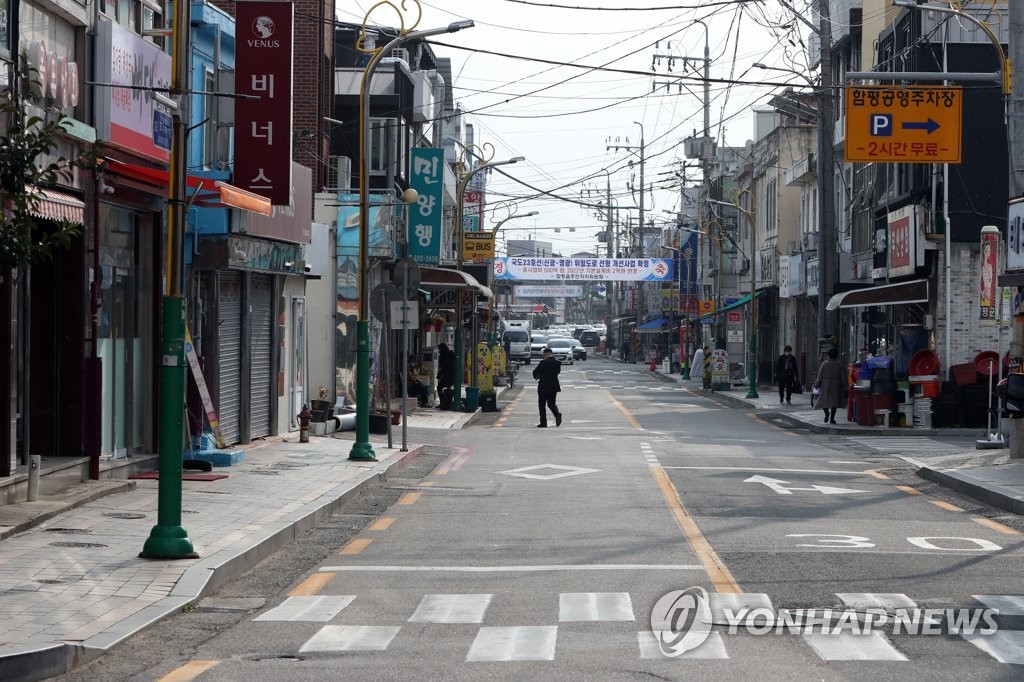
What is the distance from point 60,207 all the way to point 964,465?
13.3 meters

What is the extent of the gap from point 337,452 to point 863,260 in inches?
990

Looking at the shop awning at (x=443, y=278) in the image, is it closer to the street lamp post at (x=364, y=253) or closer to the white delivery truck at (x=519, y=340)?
the street lamp post at (x=364, y=253)

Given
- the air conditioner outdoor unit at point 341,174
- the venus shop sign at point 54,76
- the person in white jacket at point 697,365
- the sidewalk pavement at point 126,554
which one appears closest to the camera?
the sidewalk pavement at point 126,554

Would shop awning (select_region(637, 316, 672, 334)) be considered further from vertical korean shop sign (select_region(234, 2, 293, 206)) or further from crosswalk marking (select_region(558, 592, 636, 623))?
crosswalk marking (select_region(558, 592, 636, 623))

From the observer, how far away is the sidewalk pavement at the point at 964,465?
1678 cm

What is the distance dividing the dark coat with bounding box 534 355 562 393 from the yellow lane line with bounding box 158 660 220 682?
23592mm

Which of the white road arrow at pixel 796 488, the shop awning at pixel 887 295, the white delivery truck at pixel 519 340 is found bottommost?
the white road arrow at pixel 796 488

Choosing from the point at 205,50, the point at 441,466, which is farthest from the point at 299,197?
the point at 441,466

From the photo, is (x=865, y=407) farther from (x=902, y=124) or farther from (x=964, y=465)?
(x=964, y=465)

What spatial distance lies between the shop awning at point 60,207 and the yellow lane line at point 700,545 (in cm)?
644

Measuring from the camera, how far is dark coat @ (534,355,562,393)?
104 feet

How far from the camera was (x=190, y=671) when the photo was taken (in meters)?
7.57

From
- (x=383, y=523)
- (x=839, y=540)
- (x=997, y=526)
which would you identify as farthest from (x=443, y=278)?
(x=839, y=540)

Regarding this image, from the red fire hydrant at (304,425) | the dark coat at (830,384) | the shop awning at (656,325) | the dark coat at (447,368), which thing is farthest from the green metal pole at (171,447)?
the shop awning at (656,325)
